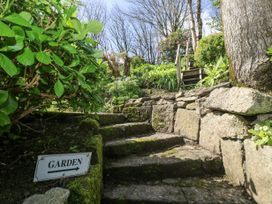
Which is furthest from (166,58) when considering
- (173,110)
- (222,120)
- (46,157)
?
(46,157)

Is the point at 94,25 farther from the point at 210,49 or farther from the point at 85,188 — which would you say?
the point at 210,49

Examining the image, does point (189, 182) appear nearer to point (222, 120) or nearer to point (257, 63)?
point (222, 120)

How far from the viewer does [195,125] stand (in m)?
2.60

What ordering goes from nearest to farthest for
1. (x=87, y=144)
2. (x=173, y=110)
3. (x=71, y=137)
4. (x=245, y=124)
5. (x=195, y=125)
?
(x=87, y=144)
(x=71, y=137)
(x=245, y=124)
(x=195, y=125)
(x=173, y=110)

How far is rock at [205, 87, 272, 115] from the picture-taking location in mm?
1754

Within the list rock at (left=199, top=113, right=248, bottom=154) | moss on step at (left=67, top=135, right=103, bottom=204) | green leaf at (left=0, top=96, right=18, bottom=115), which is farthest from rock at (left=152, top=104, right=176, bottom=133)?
green leaf at (left=0, top=96, right=18, bottom=115)

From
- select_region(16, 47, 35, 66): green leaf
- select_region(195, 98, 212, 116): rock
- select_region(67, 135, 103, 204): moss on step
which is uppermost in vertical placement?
select_region(16, 47, 35, 66): green leaf

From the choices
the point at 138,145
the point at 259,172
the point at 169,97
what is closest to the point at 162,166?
the point at 138,145

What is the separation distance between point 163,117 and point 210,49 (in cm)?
395

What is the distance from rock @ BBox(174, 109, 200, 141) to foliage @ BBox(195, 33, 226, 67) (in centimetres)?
377

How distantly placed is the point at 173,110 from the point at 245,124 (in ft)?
4.07

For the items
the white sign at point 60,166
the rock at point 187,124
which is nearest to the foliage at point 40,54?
the white sign at point 60,166

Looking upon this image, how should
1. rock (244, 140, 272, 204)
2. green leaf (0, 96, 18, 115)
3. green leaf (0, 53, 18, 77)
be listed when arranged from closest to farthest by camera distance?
green leaf (0, 53, 18, 77) < green leaf (0, 96, 18, 115) < rock (244, 140, 272, 204)

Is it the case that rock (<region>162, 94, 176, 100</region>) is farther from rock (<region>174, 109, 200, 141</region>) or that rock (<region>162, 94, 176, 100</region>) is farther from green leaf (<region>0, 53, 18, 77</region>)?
green leaf (<region>0, 53, 18, 77</region>)
